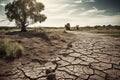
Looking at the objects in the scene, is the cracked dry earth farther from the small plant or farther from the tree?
the tree

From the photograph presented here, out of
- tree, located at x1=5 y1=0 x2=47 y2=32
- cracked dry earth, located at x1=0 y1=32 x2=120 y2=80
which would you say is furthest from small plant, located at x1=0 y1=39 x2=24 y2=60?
tree, located at x1=5 y1=0 x2=47 y2=32

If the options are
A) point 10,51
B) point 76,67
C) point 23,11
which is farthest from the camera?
point 23,11

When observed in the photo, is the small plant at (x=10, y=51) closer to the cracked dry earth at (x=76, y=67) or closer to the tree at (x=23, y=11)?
the cracked dry earth at (x=76, y=67)

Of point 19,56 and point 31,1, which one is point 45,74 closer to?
point 19,56

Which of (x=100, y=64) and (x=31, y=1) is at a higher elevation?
(x=31, y=1)

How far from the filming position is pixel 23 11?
12.9 meters

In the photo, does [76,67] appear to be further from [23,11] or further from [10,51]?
[23,11]

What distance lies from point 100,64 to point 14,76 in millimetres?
2785

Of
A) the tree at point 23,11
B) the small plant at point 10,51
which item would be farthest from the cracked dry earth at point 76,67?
the tree at point 23,11

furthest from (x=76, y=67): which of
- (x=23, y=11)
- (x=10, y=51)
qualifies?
(x=23, y=11)

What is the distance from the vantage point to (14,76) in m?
3.78

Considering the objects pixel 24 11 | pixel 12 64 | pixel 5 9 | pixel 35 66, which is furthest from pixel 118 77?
pixel 5 9

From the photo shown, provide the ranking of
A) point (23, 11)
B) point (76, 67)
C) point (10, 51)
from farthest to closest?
point (23, 11), point (10, 51), point (76, 67)

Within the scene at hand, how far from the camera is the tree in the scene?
12.9 metres
